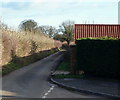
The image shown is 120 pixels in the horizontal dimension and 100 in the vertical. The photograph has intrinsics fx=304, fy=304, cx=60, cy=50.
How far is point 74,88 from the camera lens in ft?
47.9

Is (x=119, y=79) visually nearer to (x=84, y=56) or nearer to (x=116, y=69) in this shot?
(x=116, y=69)

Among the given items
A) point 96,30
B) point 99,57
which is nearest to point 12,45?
point 96,30

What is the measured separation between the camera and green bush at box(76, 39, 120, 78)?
18.5 metres

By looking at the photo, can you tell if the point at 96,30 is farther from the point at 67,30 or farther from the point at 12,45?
the point at 67,30

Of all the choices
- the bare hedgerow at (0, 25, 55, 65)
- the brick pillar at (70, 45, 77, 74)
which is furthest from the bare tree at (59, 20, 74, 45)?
the brick pillar at (70, 45, 77, 74)

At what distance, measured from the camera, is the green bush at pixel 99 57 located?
18.5m

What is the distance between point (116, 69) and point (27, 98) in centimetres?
811

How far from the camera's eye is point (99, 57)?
63.0ft

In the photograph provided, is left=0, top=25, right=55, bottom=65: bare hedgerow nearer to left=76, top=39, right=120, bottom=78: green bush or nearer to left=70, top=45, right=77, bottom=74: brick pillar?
left=70, top=45, right=77, bottom=74: brick pillar

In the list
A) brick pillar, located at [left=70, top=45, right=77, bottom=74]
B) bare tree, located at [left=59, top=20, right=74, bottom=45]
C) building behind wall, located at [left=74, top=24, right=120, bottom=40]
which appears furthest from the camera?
bare tree, located at [left=59, top=20, right=74, bottom=45]

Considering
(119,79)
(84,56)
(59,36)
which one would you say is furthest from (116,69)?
(59,36)

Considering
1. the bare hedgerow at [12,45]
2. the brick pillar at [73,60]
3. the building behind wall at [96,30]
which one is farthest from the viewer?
the building behind wall at [96,30]

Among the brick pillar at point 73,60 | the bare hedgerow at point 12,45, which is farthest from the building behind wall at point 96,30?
the brick pillar at point 73,60

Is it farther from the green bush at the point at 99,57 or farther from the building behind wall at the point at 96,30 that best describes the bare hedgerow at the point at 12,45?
the green bush at the point at 99,57
